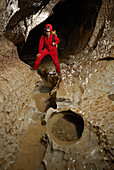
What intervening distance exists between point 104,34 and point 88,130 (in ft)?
9.04

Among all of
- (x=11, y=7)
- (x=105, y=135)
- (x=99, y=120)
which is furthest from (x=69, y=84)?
(x=11, y=7)

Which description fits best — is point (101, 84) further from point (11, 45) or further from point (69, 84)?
point (11, 45)

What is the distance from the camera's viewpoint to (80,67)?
128 inches

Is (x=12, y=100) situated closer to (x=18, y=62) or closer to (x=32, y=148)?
(x=32, y=148)

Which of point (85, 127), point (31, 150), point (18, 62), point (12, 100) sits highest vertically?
point (18, 62)

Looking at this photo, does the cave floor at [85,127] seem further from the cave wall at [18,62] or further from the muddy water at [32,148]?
the cave wall at [18,62]

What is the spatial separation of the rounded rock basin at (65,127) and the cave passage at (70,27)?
2.34m

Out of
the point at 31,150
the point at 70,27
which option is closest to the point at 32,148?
the point at 31,150

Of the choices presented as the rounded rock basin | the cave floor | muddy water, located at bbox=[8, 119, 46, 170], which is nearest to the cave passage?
the cave floor

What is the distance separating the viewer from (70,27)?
5.52 meters

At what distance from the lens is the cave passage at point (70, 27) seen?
3.89 m

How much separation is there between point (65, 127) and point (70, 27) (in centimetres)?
465

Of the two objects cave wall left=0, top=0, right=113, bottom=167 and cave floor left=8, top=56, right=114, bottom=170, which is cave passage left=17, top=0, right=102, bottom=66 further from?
cave floor left=8, top=56, right=114, bottom=170

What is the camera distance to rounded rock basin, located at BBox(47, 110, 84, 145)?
190 cm
